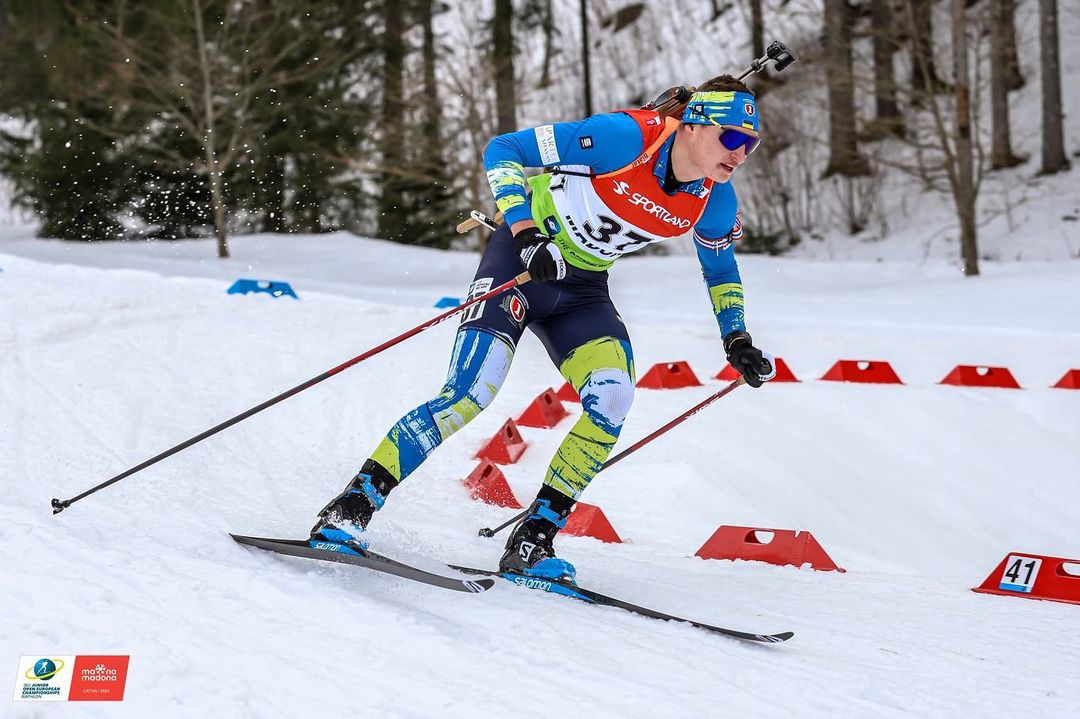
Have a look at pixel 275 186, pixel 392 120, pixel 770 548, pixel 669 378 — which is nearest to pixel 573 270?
pixel 770 548

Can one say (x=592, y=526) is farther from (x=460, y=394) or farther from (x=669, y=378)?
(x=669, y=378)

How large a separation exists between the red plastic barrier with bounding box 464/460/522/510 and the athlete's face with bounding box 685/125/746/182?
7.55ft

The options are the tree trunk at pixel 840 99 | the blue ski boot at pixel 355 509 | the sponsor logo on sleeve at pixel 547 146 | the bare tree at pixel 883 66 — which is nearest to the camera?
the blue ski boot at pixel 355 509

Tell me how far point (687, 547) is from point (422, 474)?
5.38ft

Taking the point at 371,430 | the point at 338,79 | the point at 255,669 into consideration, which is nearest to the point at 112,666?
the point at 255,669

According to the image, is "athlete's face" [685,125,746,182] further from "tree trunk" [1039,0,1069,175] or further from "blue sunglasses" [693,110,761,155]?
"tree trunk" [1039,0,1069,175]

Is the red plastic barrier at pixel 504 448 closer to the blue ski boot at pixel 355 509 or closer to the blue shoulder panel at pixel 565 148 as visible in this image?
the blue ski boot at pixel 355 509

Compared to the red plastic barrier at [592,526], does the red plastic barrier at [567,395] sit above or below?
above

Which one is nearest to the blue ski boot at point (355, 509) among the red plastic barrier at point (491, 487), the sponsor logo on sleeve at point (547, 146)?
the sponsor logo on sleeve at point (547, 146)

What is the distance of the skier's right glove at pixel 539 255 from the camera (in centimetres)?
328

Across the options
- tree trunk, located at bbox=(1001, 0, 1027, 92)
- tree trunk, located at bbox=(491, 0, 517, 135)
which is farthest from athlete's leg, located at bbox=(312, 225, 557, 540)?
tree trunk, located at bbox=(1001, 0, 1027, 92)

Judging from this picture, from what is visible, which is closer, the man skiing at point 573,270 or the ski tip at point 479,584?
the ski tip at point 479,584

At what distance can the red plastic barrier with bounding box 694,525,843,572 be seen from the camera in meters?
4.68

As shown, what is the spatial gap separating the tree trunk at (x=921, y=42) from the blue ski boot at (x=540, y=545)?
11.6 m
